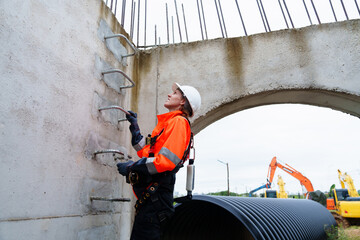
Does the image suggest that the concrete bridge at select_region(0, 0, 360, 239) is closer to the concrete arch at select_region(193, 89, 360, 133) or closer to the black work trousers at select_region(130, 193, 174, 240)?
the concrete arch at select_region(193, 89, 360, 133)

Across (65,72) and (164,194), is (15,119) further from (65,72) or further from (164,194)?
(164,194)

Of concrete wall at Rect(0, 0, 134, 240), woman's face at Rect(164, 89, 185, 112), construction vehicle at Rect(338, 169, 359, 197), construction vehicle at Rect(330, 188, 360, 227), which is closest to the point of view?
concrete wall at Rect(0, 0, 134, 240)

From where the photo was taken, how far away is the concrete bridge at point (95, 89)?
2.05m

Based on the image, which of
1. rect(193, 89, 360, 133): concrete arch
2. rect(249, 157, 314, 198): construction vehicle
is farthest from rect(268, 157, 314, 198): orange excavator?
rect(193, 89, 360, 133): concrete arch

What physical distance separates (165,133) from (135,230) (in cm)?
79

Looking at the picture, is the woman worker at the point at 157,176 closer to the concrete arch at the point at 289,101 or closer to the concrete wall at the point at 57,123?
the concrete wall at the point at 57,123

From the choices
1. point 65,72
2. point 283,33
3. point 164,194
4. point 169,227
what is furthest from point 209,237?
point 283,33

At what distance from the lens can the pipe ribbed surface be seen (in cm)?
237

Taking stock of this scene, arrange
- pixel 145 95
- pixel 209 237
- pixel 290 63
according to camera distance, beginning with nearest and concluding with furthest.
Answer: pixel 209 237 → pixel 290 63 → pixel 145 95

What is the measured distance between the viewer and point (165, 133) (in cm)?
228

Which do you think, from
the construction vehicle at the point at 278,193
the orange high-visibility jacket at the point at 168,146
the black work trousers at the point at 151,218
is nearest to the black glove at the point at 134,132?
the orange high-visibility jacket at the point at 168,146

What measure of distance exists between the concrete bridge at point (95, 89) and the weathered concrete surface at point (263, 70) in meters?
0.01

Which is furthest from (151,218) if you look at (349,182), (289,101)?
(349,182)

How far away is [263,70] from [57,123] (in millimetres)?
2841
